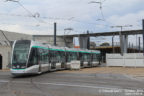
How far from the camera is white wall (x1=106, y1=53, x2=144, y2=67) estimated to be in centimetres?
3797

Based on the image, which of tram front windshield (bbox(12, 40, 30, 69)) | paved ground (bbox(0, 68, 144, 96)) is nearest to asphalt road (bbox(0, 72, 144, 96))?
paved ground (bbox(0, 68, 144, 96))

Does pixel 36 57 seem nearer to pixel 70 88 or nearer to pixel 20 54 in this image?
pixel 20 54

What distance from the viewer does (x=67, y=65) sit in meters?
30.4

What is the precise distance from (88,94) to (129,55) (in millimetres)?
29400

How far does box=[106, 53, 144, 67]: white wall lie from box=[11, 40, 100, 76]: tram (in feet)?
36.8

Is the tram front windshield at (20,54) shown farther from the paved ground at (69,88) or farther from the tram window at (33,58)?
the paved ground at (69,88)

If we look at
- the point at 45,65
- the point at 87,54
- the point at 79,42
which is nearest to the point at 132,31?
the point at 79,42

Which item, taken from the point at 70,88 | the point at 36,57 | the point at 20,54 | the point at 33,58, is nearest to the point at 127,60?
the point at 36,57

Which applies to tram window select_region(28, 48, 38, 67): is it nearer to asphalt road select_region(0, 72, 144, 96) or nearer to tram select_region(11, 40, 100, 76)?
tram select_region(11, 40, 100, 76)

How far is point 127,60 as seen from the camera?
128ft

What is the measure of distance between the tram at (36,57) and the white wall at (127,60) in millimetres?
11210

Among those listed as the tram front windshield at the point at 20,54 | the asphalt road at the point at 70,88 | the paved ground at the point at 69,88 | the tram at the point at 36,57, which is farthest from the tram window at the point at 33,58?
the asphalt road at the point at 70,88

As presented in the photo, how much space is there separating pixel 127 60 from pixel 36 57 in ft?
72.9

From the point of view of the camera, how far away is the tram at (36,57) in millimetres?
19094
